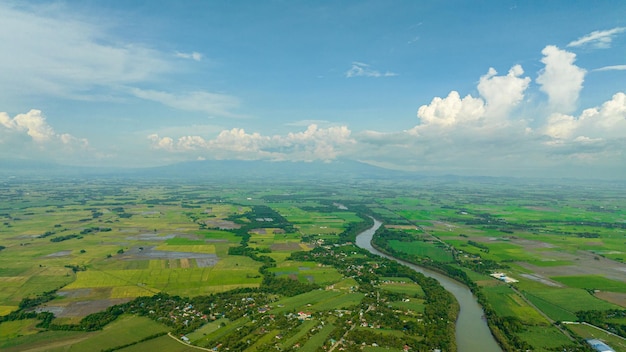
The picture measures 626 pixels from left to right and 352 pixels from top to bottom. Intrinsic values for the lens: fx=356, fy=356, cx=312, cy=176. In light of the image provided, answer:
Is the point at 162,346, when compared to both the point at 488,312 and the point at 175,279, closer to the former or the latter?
the point at 175,279

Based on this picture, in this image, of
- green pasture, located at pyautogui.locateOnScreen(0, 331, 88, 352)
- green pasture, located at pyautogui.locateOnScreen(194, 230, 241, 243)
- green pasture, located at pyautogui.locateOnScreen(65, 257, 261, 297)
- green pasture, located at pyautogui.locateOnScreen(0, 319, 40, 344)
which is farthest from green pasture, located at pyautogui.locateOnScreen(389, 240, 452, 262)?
green pasture, located at pyautogui.locateOnScreen(0, 319, 40, 344)

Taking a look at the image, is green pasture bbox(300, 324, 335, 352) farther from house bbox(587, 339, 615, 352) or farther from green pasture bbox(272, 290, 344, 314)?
house bbox(587, 339, 615, 352)

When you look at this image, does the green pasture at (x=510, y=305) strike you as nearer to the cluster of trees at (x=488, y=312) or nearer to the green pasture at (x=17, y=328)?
the cluster of trees at (x=488, y=312)

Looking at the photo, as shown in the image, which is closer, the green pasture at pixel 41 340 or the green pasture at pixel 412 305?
the green pasture at pixel 41 340

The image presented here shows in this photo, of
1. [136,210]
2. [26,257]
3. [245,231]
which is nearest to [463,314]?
[245,231]

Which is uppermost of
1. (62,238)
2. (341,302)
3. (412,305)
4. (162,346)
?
(412,305)

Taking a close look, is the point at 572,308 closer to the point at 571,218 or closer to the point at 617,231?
the point at 617,231

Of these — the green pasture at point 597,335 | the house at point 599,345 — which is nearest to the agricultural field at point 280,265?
the green pasture at point 597,335

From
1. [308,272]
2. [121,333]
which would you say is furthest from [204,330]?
[308,272]

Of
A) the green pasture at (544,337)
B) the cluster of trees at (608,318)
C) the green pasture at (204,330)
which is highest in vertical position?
the cluster of trees at (608,318)
